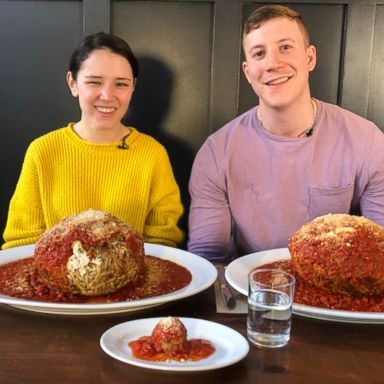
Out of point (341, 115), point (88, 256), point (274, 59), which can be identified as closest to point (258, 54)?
point (274, 59)

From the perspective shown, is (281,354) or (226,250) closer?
(281,354)

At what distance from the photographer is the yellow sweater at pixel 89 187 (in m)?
2.14

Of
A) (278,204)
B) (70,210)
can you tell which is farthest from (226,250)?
(70,210)

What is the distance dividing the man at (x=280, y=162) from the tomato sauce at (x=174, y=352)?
955mm

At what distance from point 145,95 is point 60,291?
1.45 meters

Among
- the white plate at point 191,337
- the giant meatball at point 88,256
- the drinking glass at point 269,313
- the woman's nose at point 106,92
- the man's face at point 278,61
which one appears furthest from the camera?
the woman's nose at point 106,92

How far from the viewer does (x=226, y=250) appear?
6.88 feet

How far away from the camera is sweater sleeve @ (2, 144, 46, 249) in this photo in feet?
6.90

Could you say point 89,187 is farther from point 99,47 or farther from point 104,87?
point 99,47

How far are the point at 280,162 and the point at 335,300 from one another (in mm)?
841

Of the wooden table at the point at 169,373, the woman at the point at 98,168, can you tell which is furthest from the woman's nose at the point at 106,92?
the wooden table at the point at 169,373

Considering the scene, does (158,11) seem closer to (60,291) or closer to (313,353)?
(60,291)

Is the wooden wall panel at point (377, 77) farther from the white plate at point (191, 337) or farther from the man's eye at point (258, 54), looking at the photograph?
the white plate at point (191, 337)

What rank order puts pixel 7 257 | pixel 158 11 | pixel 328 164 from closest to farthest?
1. pixel 7 257
2. pixel 328 164
3. pixel 158 11
